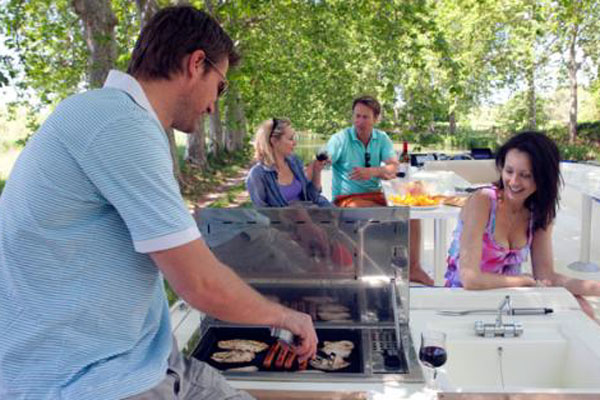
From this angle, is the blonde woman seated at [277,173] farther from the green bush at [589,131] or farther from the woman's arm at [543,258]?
the green bush at [589,131]

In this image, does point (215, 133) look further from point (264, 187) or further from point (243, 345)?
point (243, 345)

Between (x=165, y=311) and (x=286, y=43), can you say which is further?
(x=286, y=43)

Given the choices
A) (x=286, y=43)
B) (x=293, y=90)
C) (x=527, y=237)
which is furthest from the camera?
(x=293, y=90)

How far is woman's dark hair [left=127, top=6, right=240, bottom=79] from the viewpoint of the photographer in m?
1.34

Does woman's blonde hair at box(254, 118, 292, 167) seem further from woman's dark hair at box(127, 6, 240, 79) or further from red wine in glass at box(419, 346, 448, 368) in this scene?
woman's dark hair at box(127, 6, 240, 79)

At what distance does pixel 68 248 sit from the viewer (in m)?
1.17

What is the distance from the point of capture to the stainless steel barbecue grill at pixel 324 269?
1995mm

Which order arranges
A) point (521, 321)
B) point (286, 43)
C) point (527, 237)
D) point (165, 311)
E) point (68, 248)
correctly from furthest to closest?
1. point (286, 43)
2. point (527, 237)
3. point (521, 321)
4. point (165, 311)
5. point (68, 248)

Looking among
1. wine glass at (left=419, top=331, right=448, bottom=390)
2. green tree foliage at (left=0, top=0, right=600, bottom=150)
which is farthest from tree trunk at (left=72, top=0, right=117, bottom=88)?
wine glass at (left=419, top=331, right=448, bottom=390)

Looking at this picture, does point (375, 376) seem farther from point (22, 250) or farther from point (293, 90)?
point (293, 90)

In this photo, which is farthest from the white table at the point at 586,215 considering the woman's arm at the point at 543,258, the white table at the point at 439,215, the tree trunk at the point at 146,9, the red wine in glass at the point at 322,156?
the tree trunk at the point at 146,9

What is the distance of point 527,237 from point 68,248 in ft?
7.72

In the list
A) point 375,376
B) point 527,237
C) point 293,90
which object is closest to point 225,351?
point 375,376

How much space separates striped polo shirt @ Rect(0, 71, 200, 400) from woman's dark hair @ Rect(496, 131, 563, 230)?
6.91 ft
